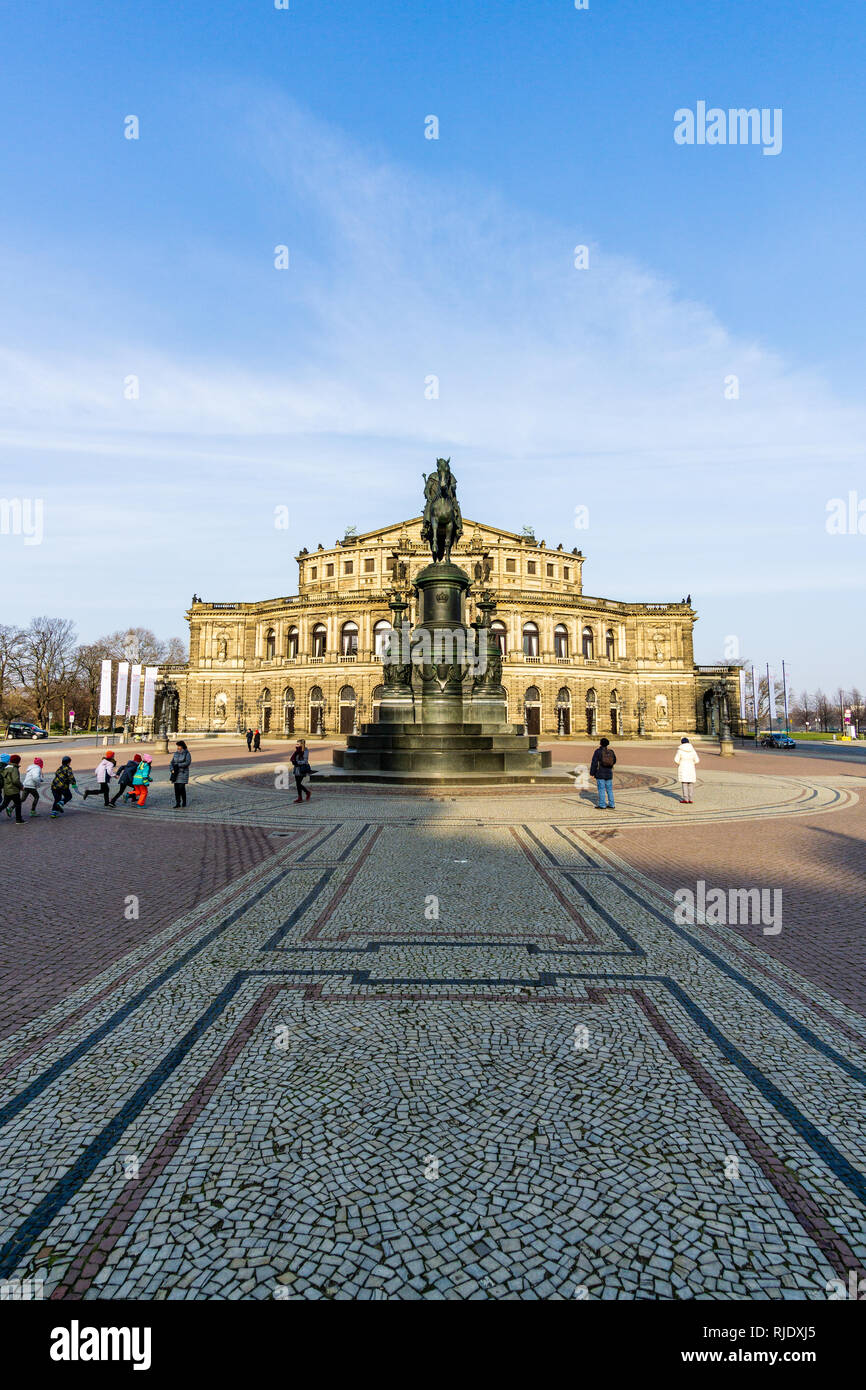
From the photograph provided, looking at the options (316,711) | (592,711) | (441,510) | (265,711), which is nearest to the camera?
(441,510)

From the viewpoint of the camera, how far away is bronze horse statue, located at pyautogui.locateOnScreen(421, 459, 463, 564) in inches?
873

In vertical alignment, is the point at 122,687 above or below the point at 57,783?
above

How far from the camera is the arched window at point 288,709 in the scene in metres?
59.2

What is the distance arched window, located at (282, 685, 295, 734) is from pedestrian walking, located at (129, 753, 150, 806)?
146ft

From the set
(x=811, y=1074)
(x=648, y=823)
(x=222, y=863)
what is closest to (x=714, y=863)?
(x=648, y=823)

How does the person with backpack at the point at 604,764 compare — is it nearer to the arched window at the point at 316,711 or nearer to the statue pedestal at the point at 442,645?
the statue pedestal at the point at 442,645

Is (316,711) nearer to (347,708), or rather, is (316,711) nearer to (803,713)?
(347,708)

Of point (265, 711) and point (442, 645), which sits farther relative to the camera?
point (265, 711)

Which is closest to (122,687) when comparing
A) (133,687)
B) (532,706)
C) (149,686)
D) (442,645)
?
(133,687)

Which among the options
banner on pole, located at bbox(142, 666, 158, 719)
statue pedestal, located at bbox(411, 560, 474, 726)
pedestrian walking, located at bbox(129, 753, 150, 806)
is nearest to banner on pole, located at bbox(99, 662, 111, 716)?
banner on pole, located at bbox(142, 666, 158, 719)

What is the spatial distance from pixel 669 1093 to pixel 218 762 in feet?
92.5

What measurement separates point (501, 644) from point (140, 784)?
46856mm

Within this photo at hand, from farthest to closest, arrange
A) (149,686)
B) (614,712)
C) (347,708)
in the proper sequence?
1. (614,712)
2. (347,708)
3. (149,686)

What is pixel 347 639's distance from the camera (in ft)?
196
